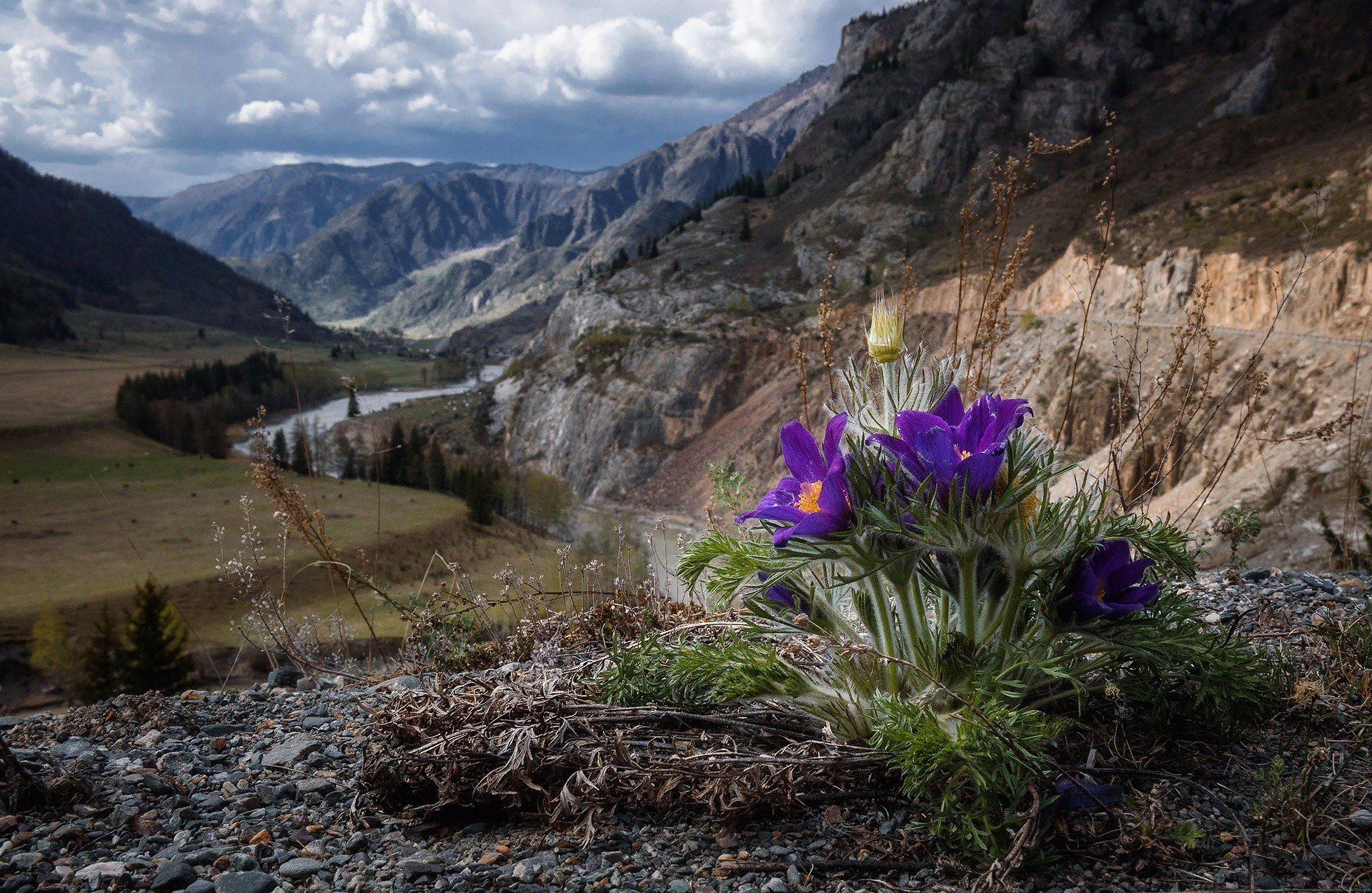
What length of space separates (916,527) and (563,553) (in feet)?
10.1

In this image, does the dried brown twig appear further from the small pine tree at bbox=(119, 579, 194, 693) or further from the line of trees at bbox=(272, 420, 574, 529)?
the line of trees at bbox=(272, 420, 574, 529)

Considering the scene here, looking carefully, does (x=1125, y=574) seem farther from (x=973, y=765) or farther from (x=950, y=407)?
(x=973, y=765)

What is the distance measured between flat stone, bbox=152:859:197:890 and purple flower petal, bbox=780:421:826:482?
8.58ft

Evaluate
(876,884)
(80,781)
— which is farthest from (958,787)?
(80,781)

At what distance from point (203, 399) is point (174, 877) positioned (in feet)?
438

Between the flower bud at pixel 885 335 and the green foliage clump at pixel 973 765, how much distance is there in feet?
4.15

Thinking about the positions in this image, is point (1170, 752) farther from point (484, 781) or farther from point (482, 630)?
point (482, 630)

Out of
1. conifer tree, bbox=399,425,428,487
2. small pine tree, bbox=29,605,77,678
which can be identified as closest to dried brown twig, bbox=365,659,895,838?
small pine tree, bbox=29,605,77,678

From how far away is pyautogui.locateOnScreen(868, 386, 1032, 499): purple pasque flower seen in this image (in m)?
2.53

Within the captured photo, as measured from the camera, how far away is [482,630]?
5602 mm

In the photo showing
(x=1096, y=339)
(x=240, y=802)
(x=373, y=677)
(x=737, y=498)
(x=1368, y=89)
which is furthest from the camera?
(x=1368, y=89)

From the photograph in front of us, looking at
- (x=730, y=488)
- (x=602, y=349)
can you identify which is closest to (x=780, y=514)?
(x=730, y=488)

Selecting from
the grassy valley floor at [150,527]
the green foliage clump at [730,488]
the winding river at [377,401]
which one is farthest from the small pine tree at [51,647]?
the winding river at [377,401]

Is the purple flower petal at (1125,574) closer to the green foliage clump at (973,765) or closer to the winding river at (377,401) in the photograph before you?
the green foliage clump at (973,765)
